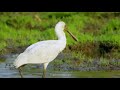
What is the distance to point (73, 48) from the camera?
1373 cm

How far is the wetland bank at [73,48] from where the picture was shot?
11.9 metres

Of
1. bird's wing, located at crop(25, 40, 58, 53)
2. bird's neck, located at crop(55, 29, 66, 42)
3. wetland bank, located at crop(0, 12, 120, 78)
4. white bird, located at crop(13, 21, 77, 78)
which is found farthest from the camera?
wetland bank, located at crop(0, 12, 120, 78)

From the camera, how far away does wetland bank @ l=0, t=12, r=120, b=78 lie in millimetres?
11945

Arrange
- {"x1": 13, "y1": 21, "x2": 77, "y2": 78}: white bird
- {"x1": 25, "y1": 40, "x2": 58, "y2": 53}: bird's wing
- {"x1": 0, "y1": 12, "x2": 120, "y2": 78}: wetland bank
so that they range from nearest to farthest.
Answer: {"x1": 13, "y1": 21, "x2": 77, "y2": 78}: white bird → {"x1": 25, "y1": 40, "x2": 58, "y2": 53}: bird's wing → {"x1": 0, "y1": 12, "x2": 120, "y2": 78}: wetland bank

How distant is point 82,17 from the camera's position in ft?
64.3

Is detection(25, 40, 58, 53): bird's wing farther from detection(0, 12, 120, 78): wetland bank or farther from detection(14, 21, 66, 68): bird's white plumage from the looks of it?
detection(0, 12, 120, 78): wetland bank

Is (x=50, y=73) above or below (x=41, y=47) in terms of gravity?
below

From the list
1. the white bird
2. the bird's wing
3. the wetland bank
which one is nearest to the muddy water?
the wetland bank

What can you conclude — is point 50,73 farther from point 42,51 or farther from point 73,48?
point 73,48

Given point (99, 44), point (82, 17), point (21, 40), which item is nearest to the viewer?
point (99, 44)

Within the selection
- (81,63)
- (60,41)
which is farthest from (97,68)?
(60,41)

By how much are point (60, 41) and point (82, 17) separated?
334 inches

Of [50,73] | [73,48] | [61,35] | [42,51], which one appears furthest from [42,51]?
[73,48]
